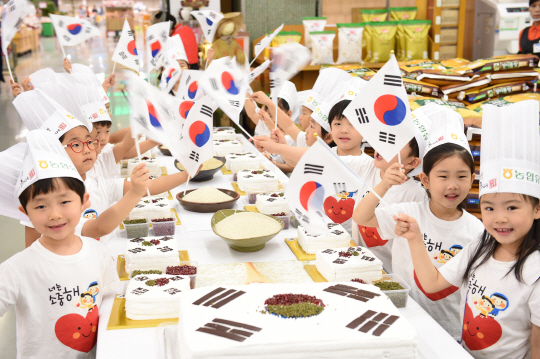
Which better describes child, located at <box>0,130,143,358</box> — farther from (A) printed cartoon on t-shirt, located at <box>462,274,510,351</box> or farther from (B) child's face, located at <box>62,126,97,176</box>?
(A) printed cartoon on t-shirt, located at <box>462,274,510,351</box>

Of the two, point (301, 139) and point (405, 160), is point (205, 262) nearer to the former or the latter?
point (405, 160)

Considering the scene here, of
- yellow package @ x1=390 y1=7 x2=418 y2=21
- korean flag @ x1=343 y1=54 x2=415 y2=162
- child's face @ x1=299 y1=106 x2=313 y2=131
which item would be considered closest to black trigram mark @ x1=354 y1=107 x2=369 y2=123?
korean flag @ x1=343 y1=54 x2=415 y2=162

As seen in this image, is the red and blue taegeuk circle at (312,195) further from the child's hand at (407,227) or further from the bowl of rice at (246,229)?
the bowl of rice at (246,229)

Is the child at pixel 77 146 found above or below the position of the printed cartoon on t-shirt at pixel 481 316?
above

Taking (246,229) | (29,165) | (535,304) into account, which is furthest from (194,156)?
(535,304)

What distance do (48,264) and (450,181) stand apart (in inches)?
55.8

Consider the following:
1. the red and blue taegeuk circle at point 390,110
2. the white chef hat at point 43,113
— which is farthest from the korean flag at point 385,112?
the white chef hat at point 43,113

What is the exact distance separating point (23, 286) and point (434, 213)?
58.9 inches

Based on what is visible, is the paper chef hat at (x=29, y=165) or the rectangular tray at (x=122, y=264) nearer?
the paper chef hat at (x=29, y=165)

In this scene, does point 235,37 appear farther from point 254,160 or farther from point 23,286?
point 23,286

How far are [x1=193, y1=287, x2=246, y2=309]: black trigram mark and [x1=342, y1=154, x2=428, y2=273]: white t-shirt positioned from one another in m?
0.88

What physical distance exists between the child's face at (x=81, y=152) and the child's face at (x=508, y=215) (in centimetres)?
160

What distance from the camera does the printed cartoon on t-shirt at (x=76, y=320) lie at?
5.45 feet

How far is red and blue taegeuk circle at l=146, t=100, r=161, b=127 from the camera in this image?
7.07 feet
